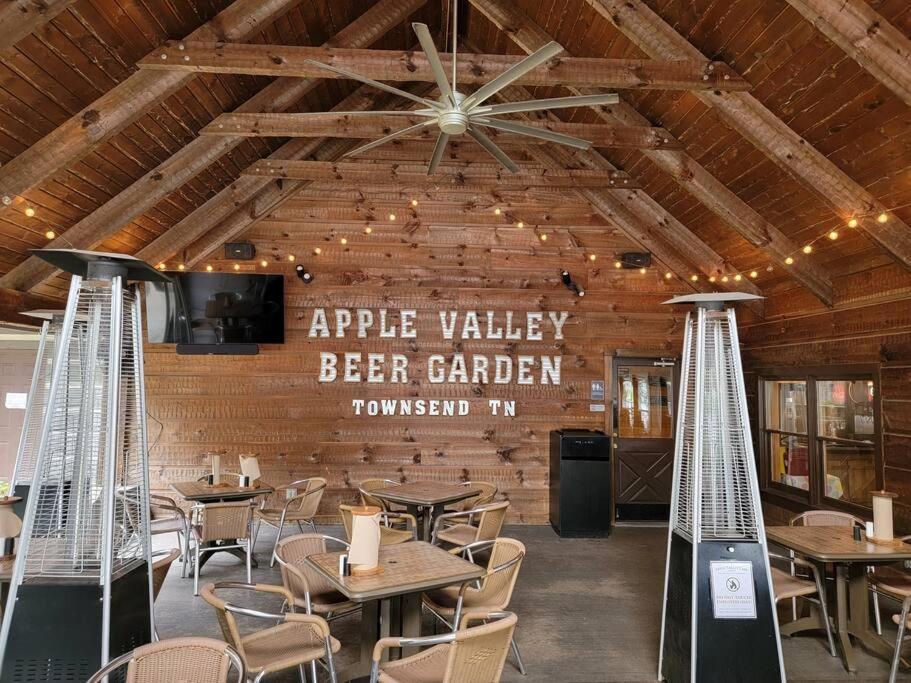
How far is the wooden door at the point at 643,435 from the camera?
7754 mm

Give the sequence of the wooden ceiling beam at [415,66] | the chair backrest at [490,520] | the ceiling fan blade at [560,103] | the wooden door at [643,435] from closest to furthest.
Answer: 1. the ceiling fan blade at [560,103]
2. the wooden ceiling beam at [415,66]
3. the chair backrest at [490,520]
4. the wooden door at [643,435]

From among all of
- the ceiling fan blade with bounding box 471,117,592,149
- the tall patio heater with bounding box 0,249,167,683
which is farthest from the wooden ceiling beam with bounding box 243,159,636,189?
the tall patio heater with bounding box 0,249,167,683

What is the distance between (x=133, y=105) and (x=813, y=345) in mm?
6407

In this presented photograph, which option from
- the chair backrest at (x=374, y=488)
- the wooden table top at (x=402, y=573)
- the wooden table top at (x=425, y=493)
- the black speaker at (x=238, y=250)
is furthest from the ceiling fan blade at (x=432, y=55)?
the black speaker at (x=238, y=250)

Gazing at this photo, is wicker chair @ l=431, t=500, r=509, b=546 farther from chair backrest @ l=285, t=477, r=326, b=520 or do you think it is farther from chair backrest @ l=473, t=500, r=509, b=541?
chair backrest @ l=285, t=477, r=326, b=520

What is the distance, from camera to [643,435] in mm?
7863

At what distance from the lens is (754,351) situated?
741cm

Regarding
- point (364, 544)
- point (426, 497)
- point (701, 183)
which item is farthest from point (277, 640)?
point (701, 183)

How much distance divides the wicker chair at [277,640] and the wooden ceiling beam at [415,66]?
3.27 meters

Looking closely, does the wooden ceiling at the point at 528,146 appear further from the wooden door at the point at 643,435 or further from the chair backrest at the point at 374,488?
the chair backrest at the point at 374,488

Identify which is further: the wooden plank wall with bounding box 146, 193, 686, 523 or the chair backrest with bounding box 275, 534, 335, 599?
the wooden plank wall with bounding box 146, 193, 686, 523

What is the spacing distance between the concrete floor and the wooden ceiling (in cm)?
299

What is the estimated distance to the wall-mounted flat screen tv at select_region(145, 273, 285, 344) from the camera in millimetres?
7242

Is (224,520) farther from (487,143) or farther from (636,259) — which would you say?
(636,259)
